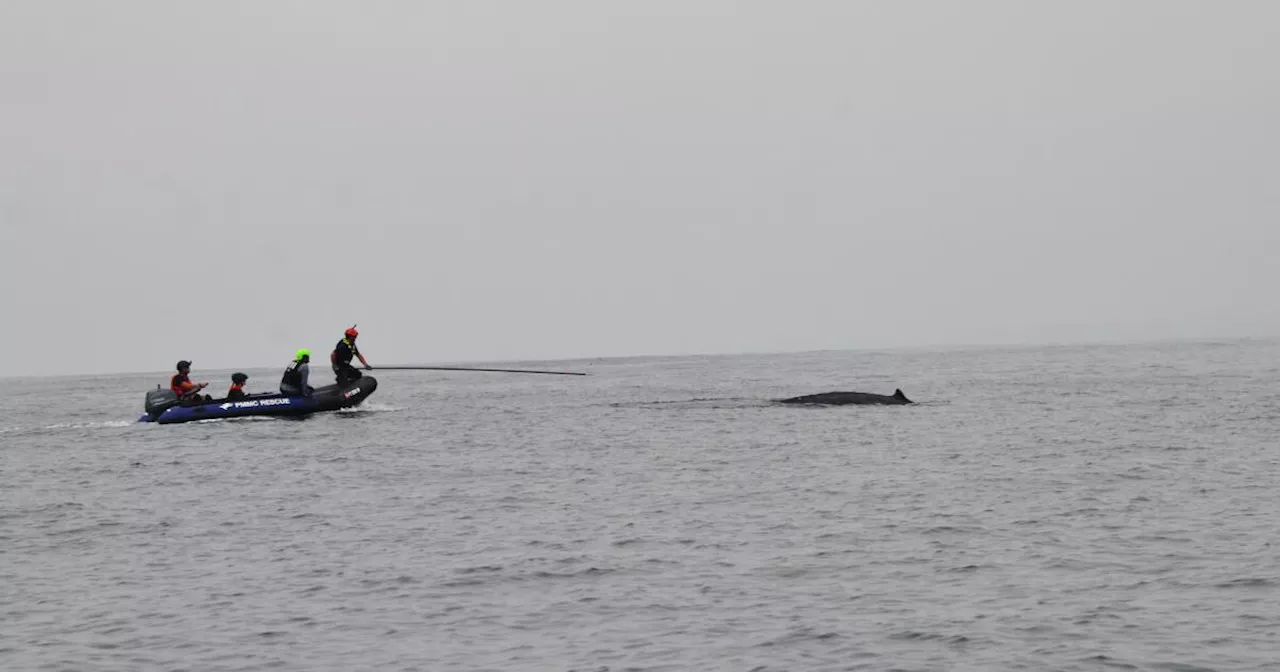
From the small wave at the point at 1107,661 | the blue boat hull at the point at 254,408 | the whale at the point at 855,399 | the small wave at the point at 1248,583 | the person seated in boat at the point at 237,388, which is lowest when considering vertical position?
the small wave at the point at 1107,661

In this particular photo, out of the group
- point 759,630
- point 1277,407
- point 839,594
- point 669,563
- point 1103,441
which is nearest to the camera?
point 759,630

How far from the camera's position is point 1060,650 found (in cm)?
1265

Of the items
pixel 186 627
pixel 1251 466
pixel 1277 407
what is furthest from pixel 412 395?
pixel 186 627

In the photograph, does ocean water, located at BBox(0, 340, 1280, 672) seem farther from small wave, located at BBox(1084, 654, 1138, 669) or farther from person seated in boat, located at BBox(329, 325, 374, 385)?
person seated in boat, located at BBox(329, 325, 374, 385)

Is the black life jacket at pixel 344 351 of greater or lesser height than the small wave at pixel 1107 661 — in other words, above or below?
above

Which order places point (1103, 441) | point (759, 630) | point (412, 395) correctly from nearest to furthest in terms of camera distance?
point (759, 630) < point (1103, 441) < point (412, 395)

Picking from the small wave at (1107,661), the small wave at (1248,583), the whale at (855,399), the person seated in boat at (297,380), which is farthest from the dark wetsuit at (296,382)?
the small wave at (1107,661)

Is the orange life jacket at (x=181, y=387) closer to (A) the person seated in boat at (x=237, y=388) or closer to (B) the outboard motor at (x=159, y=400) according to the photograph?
(B) the outboard motor at (x=159, y=400)

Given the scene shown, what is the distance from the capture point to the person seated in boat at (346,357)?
43875 millimetres

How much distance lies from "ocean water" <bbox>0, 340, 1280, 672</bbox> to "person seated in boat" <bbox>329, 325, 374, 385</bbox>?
609 cm

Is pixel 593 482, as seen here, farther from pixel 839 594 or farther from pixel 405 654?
pixel 405 654

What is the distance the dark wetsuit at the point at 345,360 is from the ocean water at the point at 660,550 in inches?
254

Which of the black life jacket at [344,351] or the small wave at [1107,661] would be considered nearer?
the small wave at [1107,661]

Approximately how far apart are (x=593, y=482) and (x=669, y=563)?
9786mm
